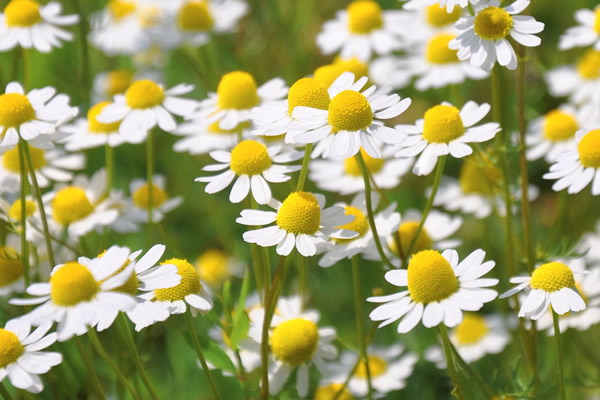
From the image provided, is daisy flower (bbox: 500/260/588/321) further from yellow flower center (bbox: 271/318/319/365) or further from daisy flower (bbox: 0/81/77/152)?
daisy flower (bbox: 0/81/77/152)

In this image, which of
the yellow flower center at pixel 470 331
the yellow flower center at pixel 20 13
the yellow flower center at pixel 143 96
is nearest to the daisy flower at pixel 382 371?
the yellow flower center at pixel 470 331

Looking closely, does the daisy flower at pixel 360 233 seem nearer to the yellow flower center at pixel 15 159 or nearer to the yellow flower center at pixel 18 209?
the yellow flower center at pixel 18 209

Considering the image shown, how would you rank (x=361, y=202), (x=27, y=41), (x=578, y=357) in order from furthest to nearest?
(x=578, y=357) → (x=27, y=41) → (x=361, y=202)

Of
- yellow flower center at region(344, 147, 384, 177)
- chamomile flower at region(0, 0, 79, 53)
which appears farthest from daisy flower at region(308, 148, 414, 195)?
chamomile flower at region(0, 0, 79, 53)

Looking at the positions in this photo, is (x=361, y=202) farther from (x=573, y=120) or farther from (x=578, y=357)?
(x=578, y=357)

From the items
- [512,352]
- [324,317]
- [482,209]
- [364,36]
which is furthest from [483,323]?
[364,36]
